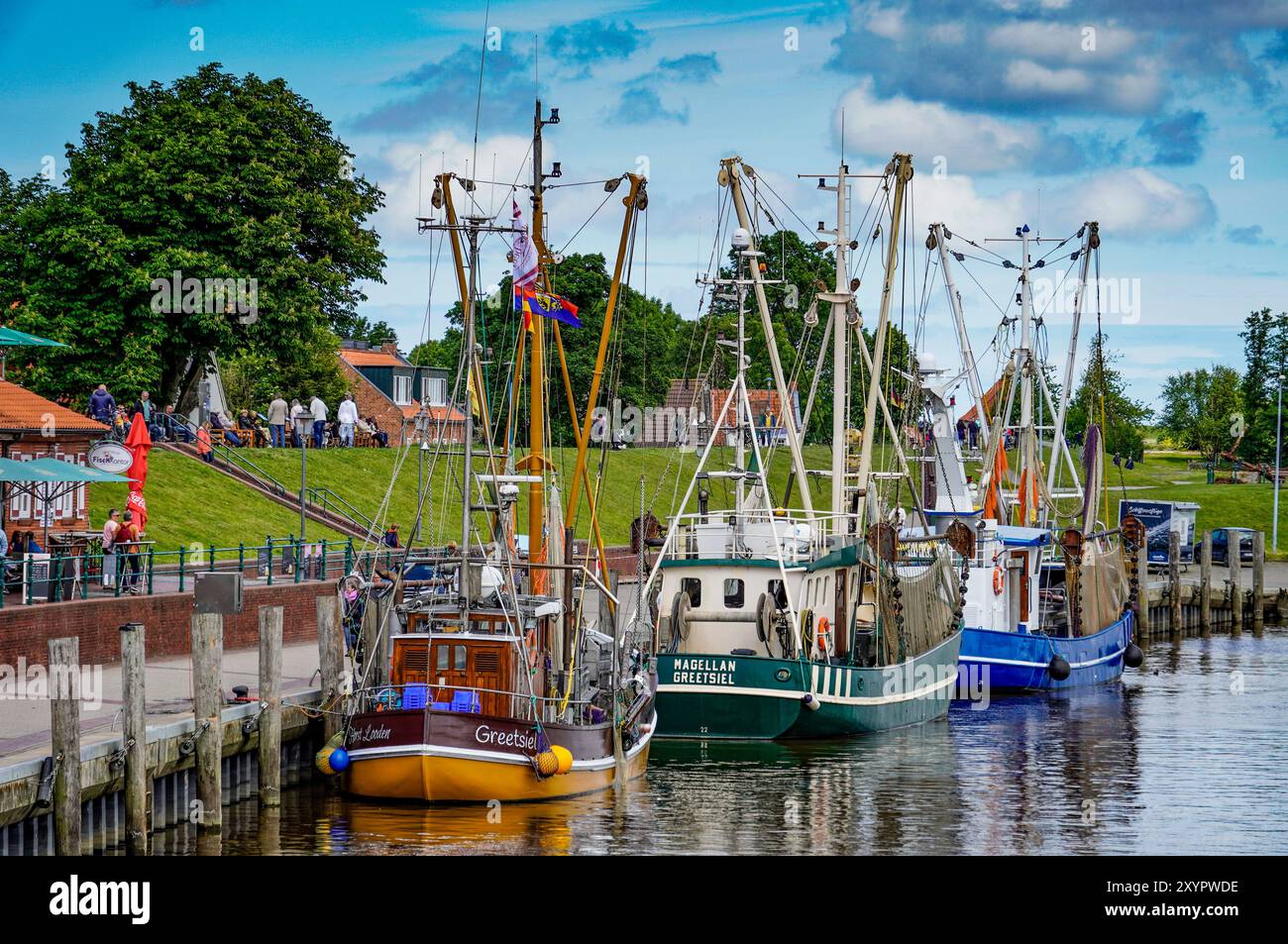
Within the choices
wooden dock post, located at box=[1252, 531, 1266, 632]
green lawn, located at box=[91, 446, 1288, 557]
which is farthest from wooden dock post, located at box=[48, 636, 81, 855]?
wooden dock post, located at box=[1252, 531, 1266, 632]

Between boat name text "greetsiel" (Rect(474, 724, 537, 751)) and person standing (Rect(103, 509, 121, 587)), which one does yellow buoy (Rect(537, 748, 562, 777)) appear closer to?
boat name text "greetsiel" (Rect(474, 724, 537, 751))

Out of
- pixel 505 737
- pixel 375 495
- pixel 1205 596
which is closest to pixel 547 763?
pixel 505 737

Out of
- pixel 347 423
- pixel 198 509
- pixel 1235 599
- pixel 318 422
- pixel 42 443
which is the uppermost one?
pixel 347 423

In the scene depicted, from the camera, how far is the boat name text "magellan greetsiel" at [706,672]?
33875mm

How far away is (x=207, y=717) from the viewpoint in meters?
25.2

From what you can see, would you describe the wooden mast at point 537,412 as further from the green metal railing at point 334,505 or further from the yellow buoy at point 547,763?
the green metal railing at point 334,505

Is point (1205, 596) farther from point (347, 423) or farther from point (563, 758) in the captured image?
point (563, 758)

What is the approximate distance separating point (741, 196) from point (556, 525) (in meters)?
11.8

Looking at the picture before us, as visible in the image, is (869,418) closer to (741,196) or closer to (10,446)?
(741,196)

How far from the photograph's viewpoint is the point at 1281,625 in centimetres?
6738

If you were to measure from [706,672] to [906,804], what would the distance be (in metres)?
5.71

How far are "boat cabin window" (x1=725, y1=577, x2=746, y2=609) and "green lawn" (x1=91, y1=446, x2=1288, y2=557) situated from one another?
246cm

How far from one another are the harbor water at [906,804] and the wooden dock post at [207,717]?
48cm

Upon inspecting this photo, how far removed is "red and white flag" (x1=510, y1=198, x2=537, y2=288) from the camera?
2984 cm
